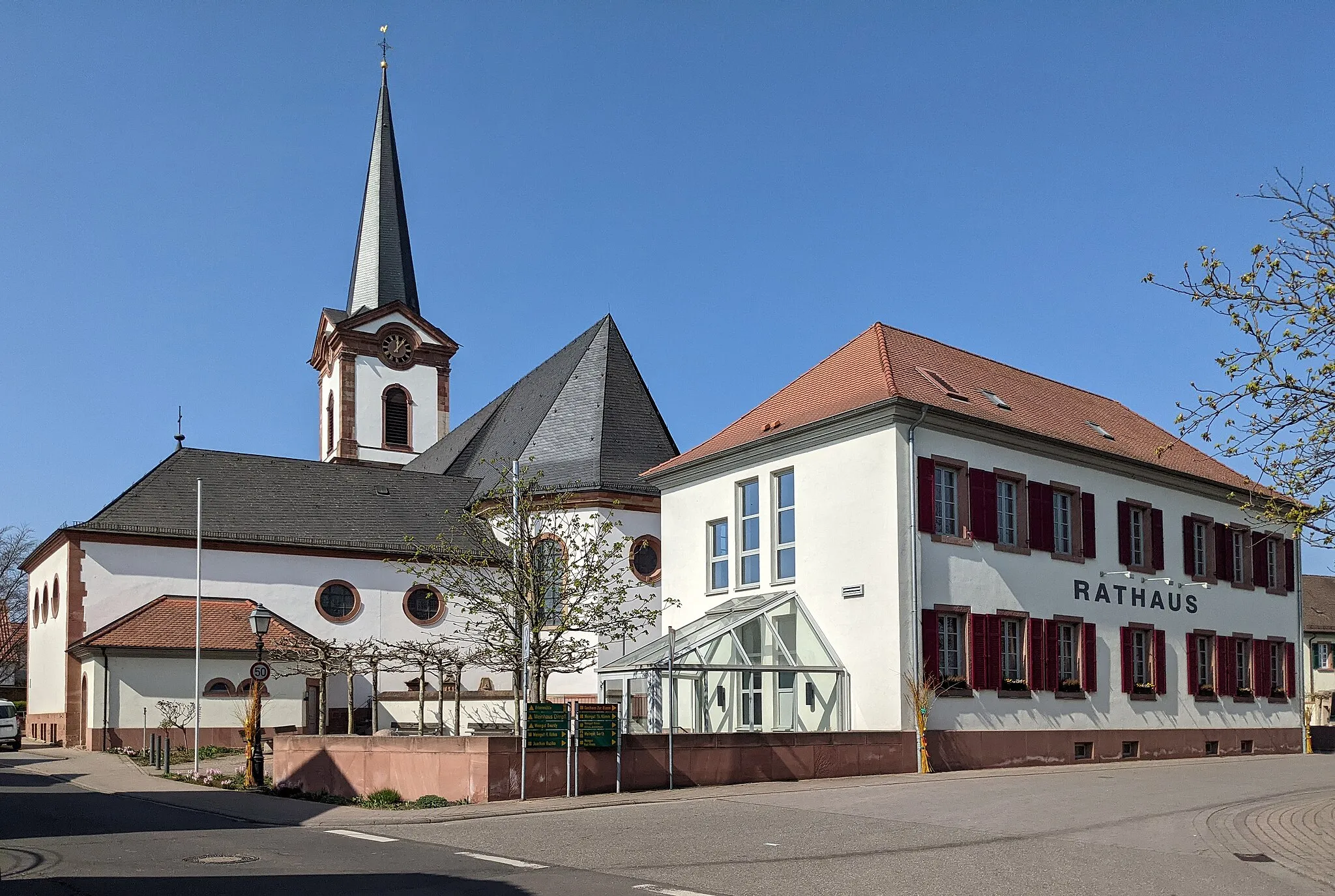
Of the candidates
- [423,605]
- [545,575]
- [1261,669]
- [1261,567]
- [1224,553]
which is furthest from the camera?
[423,605]

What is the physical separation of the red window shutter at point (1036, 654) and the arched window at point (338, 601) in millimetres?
20897

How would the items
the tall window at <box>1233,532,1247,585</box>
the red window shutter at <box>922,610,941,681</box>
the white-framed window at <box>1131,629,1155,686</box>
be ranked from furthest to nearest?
the tall window at <box>1233,532,1247,585</box> → the white-framed window at <box>1131,629,1155,686</box> → the red window shutter at <box>922,610,941,681</box>

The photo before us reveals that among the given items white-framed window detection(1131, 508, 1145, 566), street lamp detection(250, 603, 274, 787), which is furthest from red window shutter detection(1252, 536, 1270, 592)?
street lamp detection(250, 603, 274, 787)

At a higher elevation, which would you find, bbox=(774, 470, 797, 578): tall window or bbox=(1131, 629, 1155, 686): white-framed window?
bbox=(774, 470, 797, 578): tall window

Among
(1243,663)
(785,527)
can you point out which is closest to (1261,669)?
(1243,663)

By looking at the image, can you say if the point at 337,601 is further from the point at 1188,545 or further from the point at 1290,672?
the point at 1290,672

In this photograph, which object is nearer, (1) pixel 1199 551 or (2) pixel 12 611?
(1) pixel 1199 551

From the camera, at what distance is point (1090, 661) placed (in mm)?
27953

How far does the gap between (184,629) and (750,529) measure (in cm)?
1627

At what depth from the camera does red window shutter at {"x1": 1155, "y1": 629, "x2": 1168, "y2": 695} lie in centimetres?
2970

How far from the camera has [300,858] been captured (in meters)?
12.2

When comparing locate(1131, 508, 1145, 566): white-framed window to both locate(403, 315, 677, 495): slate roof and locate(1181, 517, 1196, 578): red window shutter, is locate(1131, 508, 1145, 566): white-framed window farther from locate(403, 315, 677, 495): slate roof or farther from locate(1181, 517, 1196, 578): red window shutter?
locate(403, 315, 677, 495): slate roof

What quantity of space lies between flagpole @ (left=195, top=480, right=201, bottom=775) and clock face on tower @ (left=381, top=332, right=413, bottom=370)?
58.9 feet

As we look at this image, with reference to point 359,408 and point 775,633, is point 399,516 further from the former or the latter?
point 775,633
